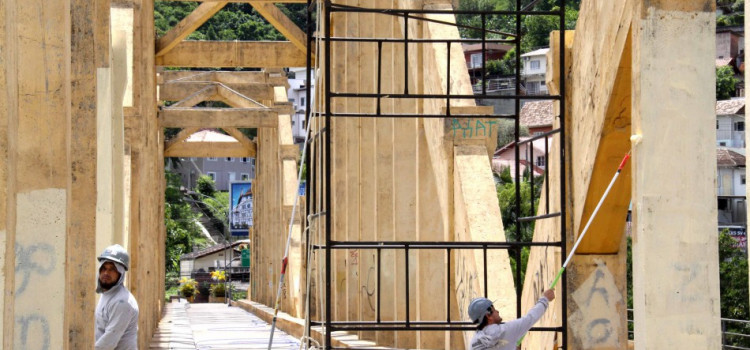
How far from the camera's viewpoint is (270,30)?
105 metres

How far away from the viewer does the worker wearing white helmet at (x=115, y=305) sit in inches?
354

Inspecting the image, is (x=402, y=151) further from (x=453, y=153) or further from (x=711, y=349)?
(x=711, y=349)

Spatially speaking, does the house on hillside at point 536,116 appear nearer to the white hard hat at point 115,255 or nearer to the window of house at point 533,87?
the window of house at point 533,87

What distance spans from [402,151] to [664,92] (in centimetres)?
1020

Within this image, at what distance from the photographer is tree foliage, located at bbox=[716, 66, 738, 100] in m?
79.6

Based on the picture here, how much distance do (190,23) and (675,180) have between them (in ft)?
63.5

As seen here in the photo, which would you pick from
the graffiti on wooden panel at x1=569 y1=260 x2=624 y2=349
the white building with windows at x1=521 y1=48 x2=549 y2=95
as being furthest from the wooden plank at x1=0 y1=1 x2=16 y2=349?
the white building with windows at x1=521 y1=48 x2=549 y2=95

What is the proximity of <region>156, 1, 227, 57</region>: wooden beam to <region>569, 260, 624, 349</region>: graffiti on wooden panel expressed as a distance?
651 inches

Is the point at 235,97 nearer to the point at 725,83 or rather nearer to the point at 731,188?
the point at 731,188

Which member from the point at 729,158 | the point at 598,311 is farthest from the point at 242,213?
the point at 598,311

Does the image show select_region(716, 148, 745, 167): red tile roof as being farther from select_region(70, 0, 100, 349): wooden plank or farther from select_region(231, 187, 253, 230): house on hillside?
select_region(70, 0, 100, 349): wooden plank

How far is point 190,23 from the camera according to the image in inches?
1038

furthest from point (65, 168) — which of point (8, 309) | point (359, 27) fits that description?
point (359, 27)

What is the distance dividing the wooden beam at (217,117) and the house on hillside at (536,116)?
149 ft
